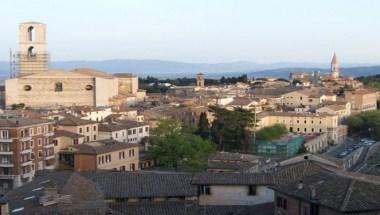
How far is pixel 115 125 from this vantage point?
163ft

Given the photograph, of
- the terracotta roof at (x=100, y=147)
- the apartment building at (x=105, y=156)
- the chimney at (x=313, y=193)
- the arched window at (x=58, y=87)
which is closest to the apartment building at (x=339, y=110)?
the arched window at (x=58, y=87)

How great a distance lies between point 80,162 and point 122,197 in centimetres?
1580

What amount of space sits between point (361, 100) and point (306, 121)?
50.3ft

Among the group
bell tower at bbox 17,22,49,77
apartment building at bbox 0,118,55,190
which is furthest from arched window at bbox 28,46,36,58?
apartment building at bbox 0,118,55,190

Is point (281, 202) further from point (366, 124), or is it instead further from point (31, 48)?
point (31, 48)

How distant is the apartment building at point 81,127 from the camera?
152ft

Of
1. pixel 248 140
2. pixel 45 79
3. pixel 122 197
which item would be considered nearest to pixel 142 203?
pixel 122 197

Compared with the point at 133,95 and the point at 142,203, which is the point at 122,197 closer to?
the point at 142,203

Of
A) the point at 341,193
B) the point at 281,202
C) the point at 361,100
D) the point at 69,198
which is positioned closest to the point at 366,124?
the point at 361,100

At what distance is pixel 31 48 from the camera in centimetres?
7850

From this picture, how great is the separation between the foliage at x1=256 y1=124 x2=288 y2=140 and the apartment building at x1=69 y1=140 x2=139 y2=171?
1785 cm

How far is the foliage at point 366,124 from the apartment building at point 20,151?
32.0 meters

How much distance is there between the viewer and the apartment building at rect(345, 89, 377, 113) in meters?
78.9

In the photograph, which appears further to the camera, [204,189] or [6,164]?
[6,164]
